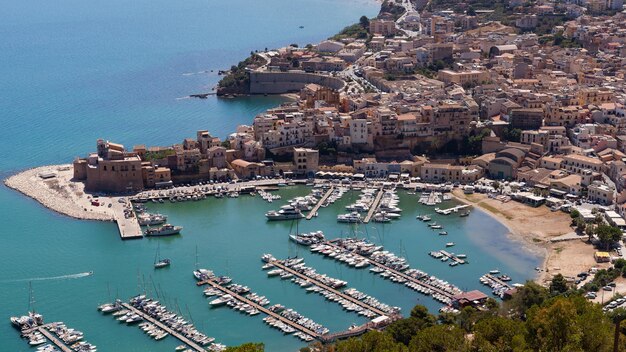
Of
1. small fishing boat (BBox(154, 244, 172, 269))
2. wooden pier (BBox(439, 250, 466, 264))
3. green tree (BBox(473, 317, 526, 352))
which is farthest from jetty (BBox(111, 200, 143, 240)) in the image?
green tree (BBox(473, 317, 526, 352))

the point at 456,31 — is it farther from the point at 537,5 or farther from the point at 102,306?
the point at 102,306

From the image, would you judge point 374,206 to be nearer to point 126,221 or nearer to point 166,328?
point 126,221

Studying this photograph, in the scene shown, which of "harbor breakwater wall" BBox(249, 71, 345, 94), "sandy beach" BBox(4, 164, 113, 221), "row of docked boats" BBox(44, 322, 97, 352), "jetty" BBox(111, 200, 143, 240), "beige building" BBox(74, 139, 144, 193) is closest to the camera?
"row of docked boats" BBox(44, 322, 97, 352)

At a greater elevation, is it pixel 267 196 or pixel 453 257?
pixel 267 196

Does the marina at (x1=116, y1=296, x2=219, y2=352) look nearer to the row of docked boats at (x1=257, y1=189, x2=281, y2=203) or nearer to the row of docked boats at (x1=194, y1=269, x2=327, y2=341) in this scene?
the row of docked boats at (x1=194, y1=269, x2=327, y2=341)

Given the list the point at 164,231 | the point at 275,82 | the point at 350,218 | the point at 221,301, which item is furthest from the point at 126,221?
the point at 275,82

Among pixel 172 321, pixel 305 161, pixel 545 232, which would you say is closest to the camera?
pixel 172 321

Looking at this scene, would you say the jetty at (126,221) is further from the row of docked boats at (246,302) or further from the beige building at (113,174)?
the row of docked boats at (246,302)
